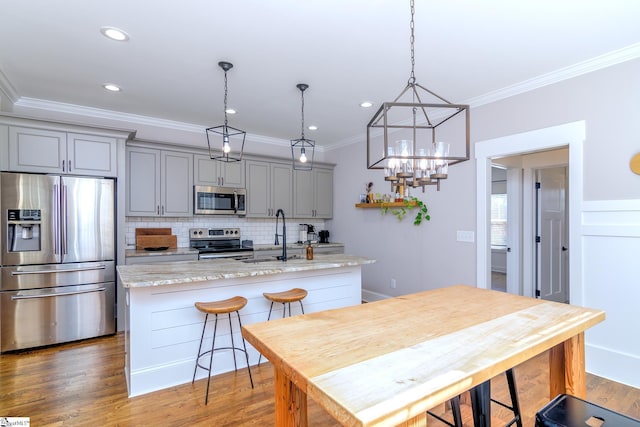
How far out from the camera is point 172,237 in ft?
14.2

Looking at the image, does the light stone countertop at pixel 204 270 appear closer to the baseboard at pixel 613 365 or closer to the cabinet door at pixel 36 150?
the cabinet door at pixel 36 150

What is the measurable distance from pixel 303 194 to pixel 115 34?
3.48 m

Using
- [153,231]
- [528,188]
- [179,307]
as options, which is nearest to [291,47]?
[179,307]

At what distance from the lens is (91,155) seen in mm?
3533

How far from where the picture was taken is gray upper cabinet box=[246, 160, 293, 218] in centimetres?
496

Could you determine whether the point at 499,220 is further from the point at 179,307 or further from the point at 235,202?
the point at 179,307

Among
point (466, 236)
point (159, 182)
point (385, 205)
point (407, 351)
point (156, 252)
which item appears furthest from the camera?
point (385, 205)

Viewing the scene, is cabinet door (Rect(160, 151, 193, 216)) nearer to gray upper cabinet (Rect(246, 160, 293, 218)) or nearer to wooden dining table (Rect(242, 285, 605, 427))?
gray upper cabinet (Rect(246, 160, 293, 218))

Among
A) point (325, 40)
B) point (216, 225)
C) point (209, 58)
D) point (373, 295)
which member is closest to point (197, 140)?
point (216, 225)

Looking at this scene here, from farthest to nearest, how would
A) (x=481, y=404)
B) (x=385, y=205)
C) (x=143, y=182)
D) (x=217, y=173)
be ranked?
(x=217, y=173) → (x=385, y=205) → (x=143, y=182) → (x=481, y=404)

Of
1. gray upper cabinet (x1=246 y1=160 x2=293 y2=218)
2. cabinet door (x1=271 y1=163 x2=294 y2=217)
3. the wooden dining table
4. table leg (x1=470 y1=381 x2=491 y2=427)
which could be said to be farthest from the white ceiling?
table leg (x1=470 y1=381 x2=491 y2=427)

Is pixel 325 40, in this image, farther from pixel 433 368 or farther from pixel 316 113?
pixel 433 368

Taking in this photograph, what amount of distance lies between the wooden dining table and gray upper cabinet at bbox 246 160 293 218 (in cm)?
341

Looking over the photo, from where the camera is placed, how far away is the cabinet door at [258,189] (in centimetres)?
494
